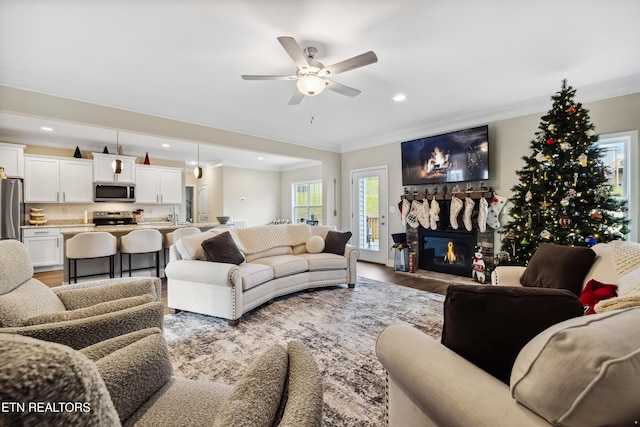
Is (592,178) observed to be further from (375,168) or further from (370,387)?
(375,168)

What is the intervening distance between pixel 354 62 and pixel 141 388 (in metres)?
2.48

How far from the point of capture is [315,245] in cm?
424

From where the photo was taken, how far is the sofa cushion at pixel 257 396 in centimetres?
59

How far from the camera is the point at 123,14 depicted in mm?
2125

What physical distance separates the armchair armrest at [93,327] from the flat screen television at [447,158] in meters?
4.47

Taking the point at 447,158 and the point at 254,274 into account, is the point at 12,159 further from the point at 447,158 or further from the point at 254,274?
the point at 447,158

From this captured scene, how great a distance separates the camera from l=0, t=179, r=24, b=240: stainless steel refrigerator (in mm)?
4527

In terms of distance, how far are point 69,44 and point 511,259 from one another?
4964 millimetres

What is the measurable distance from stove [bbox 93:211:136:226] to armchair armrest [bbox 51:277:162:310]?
205 inches

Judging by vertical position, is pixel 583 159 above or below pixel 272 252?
above

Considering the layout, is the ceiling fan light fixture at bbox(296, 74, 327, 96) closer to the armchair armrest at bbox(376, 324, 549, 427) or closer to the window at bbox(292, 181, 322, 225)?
the armchair armrest at bbox(376, 324, 549, 427)

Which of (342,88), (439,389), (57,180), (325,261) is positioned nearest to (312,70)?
(342,88)

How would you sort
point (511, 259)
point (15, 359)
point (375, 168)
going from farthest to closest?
1. point (375, 168)
2. point (511, 259)
3. point (15, 359)

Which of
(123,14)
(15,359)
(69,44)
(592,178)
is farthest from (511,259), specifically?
(69,44)
